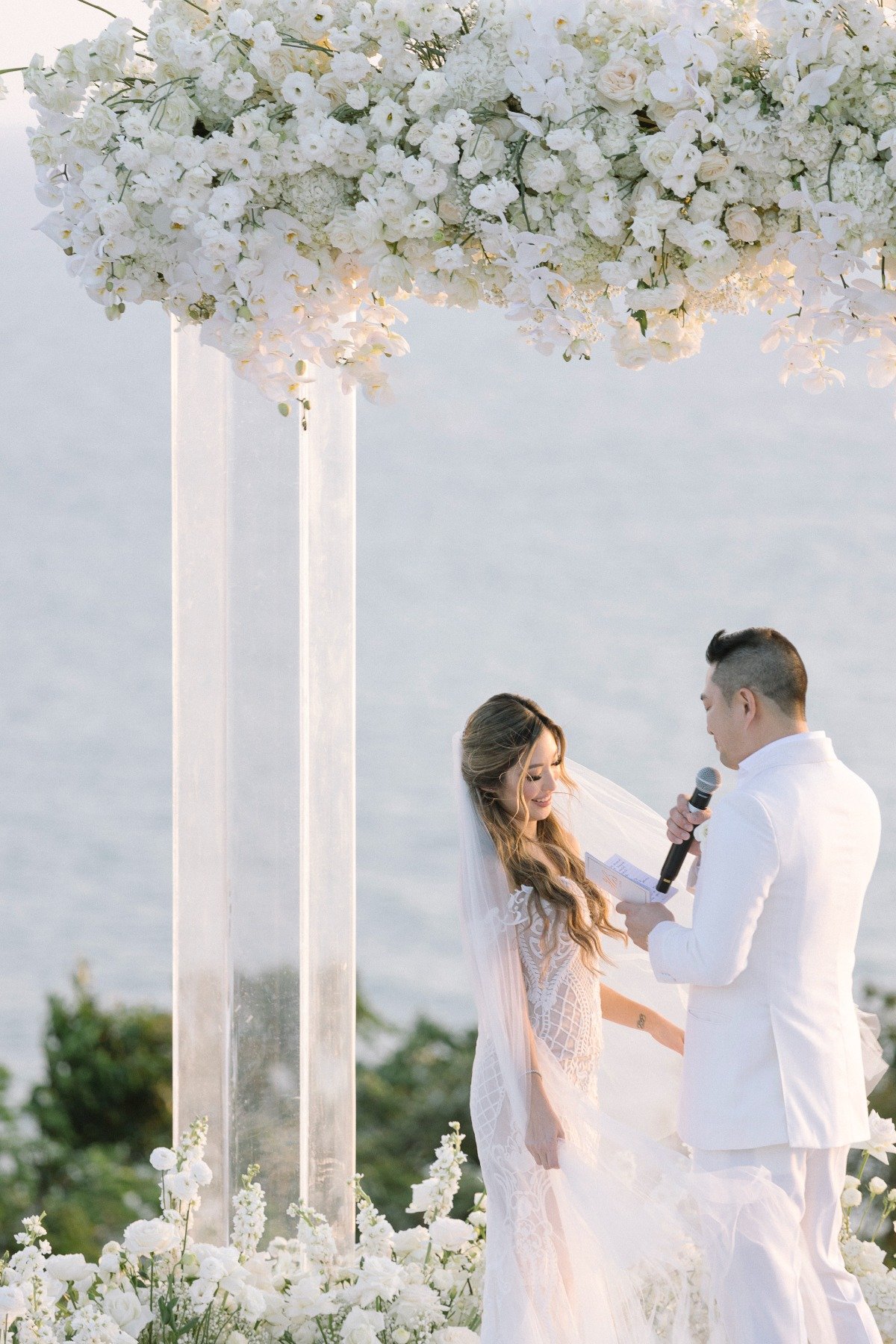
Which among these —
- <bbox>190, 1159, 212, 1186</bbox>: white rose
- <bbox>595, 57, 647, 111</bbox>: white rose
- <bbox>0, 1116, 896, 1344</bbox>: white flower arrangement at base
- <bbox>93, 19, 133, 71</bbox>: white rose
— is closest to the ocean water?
<bbox>0, 1116, 896, 1344</bbox>: white flower arrangement at base

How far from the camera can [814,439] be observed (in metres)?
7.04

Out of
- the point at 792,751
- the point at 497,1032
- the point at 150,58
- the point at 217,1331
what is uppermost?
the point at 150,58

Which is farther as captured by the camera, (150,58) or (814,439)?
(814,439)

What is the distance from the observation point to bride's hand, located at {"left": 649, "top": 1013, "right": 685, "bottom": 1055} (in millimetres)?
3330

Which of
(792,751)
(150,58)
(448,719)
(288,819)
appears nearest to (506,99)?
(150,58)

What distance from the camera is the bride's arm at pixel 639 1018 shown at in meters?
3.33

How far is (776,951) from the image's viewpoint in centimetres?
289

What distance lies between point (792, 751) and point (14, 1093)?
532 cm

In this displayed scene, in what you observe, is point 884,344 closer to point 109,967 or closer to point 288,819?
point 288,819

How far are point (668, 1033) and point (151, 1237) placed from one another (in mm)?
1274

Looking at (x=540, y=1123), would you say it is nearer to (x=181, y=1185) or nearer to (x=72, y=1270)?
(x=181, y=1185)

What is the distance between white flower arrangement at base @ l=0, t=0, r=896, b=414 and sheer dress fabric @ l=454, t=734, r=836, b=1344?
3.70 ft

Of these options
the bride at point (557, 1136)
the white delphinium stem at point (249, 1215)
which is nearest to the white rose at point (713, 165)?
the bride at point (557, 1136)

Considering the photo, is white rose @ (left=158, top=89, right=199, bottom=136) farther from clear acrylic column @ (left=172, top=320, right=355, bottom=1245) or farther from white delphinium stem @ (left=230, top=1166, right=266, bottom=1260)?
white delphinium stem @ (left=230, top=1166, right=266, bottom=1260)
